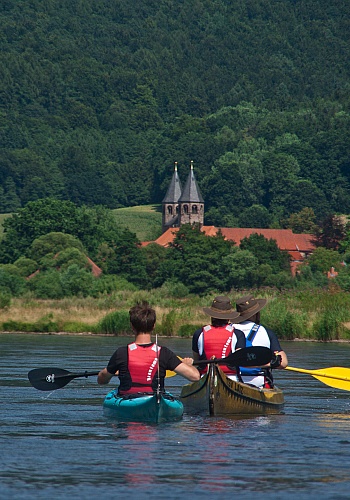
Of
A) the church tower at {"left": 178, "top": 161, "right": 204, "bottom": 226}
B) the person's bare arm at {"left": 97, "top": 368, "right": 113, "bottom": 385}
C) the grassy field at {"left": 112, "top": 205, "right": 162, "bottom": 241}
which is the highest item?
the church tower at {"left": 178, "top": 161, "right": 204, "bottom": 226}

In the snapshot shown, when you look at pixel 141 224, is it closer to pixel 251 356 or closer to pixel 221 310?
pixel 221 310

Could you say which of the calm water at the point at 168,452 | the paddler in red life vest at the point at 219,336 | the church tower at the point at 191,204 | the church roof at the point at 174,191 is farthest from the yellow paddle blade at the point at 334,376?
the church roof at the point at 174,191

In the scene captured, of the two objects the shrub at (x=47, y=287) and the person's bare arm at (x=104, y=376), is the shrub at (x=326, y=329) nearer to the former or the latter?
the person's bare arm at (x=104, y=376)

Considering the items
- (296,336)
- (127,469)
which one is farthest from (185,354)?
(127,469)

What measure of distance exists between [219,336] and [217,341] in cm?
7

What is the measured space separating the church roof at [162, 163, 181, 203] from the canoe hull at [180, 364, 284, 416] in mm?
172675

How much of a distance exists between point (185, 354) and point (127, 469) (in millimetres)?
17854

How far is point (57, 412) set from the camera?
17.3m

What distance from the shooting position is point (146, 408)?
15000 millimetres

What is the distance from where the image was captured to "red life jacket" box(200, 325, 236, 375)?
52.5 ft

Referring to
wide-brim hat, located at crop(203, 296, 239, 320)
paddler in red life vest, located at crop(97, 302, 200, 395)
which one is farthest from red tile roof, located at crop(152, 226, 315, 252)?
paddler in red life vest, located at crop(97, 302, 200, 395)

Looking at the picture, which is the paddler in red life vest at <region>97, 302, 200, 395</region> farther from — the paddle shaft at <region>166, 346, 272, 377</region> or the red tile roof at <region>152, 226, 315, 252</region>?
the red tile roof at <region>152, 226, 315, 252</region>

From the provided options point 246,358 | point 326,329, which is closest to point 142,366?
point 246,358

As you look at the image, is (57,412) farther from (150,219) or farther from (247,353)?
(150,219)
